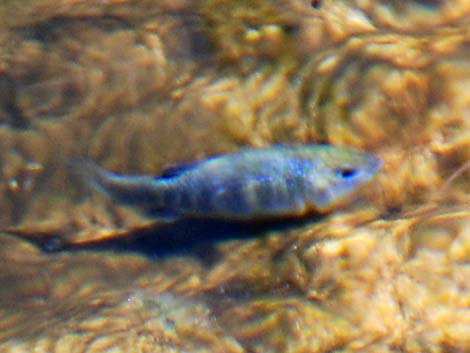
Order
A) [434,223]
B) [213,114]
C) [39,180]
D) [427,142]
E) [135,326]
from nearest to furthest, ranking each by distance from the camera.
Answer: [434,223]
[135,326]
[427,142]
[213,114]
[39,180]

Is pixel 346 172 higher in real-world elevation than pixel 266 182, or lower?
higher

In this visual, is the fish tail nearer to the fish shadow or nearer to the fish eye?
the fish shadow

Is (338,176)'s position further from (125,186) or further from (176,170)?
(125,186)

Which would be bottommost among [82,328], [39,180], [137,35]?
[39,180]

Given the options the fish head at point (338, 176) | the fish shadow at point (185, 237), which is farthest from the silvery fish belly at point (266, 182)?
the fish shadow at point (185, 237)

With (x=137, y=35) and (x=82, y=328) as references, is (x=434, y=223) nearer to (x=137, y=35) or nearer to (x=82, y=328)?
(x=82, y=328)

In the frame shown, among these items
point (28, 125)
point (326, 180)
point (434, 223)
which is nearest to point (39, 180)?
point (28, 125)

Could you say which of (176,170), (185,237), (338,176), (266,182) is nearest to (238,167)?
(266,182)
